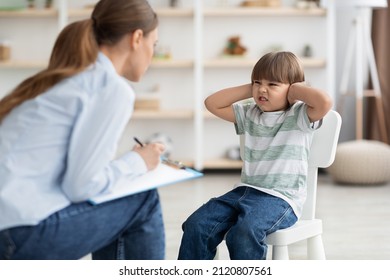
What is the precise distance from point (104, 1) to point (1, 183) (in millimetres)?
428

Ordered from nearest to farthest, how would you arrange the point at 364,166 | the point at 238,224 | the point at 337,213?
the point at 238,224 → the point at 337,213 → the point at 364,166

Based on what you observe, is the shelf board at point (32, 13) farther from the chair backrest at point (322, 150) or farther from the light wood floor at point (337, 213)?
the chair backrest at point (322, 150)

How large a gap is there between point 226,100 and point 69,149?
0.55 m

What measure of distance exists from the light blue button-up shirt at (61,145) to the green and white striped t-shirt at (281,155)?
1.45 ft

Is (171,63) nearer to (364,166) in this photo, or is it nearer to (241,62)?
(241,62)

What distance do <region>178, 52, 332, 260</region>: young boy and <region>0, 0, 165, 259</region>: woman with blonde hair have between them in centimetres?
27

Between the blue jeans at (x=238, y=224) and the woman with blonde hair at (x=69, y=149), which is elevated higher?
the woman with blonde hair at (x=69, y=149)

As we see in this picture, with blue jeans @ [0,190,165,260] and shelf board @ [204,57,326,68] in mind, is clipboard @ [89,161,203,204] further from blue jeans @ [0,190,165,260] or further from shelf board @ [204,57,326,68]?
shelf board @ [204,57,326,68]

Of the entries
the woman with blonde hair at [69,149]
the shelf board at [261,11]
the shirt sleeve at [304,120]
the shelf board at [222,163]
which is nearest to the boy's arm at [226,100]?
the shirt sleeve at [304,120]

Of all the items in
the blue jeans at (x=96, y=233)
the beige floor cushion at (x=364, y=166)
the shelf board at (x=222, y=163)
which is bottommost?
the shelf board at (x=222, y=163)

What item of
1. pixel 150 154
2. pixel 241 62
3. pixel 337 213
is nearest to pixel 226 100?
pixel 150 154

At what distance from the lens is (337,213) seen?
296 cm

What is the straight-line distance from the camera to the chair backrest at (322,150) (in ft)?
5.78

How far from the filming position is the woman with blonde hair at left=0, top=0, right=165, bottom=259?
1.35 meters
